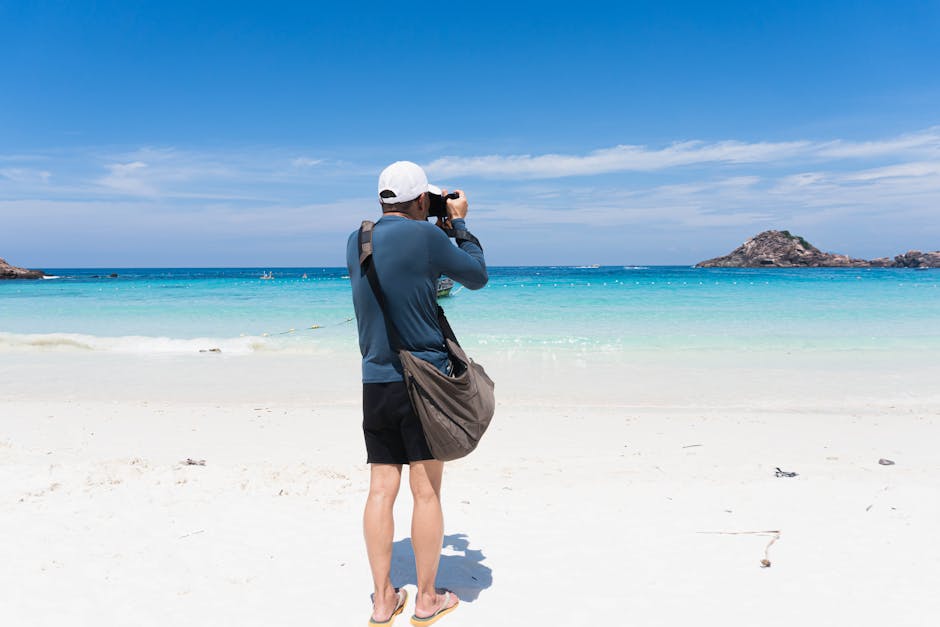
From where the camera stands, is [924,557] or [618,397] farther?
[618,397]

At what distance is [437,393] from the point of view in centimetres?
242

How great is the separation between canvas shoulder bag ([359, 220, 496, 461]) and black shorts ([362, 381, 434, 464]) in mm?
41

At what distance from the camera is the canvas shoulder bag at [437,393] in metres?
2.41

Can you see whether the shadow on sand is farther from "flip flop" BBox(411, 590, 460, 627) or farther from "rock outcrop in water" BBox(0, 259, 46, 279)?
"rock outcrop in water" BBox(0, 259, 46, 279)

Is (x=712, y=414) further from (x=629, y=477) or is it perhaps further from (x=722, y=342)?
(x=722, y=342)

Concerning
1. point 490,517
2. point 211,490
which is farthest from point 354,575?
point 211,490

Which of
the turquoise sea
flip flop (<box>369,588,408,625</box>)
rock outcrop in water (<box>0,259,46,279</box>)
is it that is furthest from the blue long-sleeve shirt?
rock outcrop in water (<box>0,259,46,279</box>)

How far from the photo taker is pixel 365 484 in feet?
14.5

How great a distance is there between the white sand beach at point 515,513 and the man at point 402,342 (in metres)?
0.38

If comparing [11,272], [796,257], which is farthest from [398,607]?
[796,257]

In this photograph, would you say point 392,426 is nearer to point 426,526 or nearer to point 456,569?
point 426,526

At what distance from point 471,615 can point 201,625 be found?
1121 millimetres

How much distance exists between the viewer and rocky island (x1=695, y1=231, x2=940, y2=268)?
321 ft

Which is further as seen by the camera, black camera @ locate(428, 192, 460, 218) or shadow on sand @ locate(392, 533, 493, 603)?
shadow on sand @ locate(392, 533, 493, 603)
